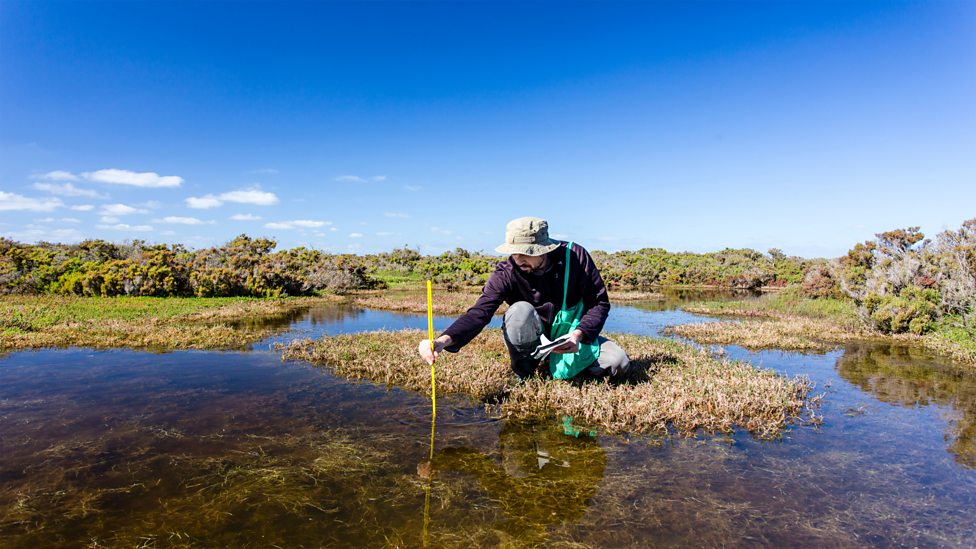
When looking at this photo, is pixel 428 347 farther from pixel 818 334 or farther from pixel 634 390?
pixel 818 334

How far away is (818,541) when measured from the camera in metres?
3.17

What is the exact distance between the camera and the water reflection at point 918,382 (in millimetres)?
5219

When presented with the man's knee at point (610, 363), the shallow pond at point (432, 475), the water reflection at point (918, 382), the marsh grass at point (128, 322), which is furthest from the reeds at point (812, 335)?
the marsh grass at point (128, 322)

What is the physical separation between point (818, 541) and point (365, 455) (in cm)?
345

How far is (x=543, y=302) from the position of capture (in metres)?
5.80

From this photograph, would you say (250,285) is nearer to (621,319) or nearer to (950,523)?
(621,319)

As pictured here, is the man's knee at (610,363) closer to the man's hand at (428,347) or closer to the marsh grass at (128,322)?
the man's hand at (428,347)

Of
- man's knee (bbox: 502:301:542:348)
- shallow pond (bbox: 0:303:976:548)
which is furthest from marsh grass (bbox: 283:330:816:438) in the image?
man's knee (bbox: 502:301:542:348)

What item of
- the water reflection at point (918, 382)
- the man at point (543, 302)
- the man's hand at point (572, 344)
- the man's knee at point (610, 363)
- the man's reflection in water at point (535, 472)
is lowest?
the water reflection at point (918, 382)

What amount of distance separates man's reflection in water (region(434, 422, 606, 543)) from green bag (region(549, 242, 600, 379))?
1078 millimetres

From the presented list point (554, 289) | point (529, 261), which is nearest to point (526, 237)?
point (529, 261)

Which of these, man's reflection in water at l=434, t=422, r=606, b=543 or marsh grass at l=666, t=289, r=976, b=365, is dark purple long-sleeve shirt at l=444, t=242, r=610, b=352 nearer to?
man's reflection in water at l=434, t=422, r=606, b=543

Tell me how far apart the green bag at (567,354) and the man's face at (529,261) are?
41 cm

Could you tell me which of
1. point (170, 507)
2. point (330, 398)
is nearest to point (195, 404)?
point (330, 398)
